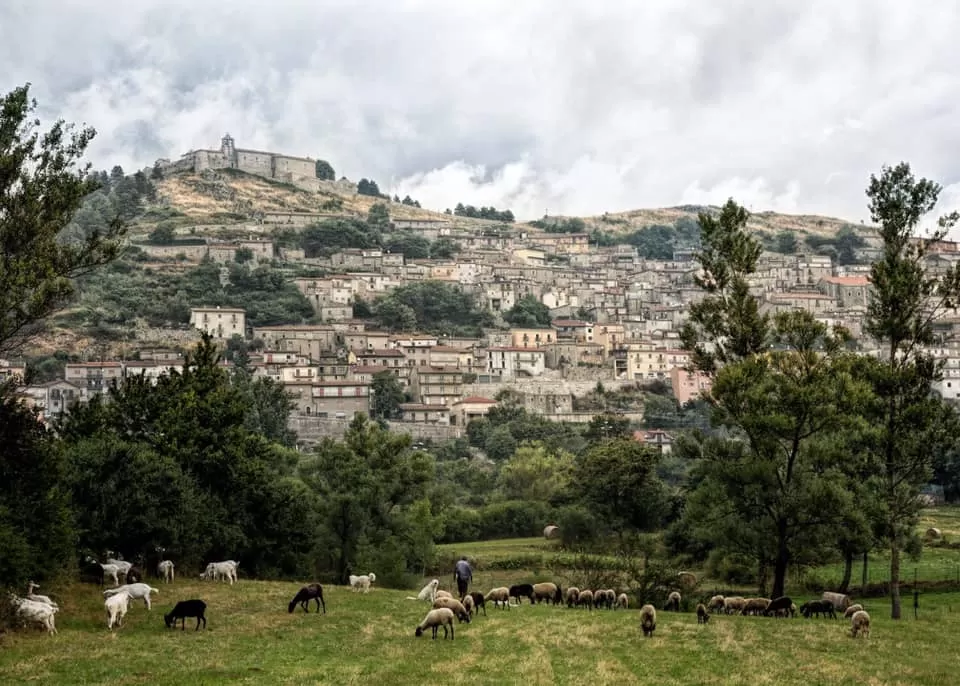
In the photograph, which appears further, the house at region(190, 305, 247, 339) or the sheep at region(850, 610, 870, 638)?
the house at region(190, 305, 247, 339)

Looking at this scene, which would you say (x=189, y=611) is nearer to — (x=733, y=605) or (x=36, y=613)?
(x=36, y=613)

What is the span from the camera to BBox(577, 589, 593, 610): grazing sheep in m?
24.7

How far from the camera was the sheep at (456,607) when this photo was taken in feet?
65.8

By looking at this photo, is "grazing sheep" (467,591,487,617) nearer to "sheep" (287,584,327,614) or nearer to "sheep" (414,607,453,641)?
"sheep" (287,584,327,614)

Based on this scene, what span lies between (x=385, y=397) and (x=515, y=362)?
22.6 metres

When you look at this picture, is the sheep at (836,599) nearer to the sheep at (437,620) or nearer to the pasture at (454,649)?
the pasture at (454,649)

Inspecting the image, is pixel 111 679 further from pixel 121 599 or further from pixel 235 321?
pixel 235 321

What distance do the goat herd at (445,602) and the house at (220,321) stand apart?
311ft

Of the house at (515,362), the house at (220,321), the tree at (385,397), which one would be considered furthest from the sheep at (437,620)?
the house at (220,321)

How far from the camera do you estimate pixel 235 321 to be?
391 feet

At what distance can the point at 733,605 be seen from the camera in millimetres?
24422

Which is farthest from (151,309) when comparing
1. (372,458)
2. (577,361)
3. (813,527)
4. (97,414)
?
(813,527)

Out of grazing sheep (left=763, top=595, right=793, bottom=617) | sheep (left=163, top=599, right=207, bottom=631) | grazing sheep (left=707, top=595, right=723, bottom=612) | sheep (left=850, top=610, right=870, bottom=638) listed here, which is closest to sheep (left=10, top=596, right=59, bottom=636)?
sheep (left=163, top=599, right=207, bottom=631)

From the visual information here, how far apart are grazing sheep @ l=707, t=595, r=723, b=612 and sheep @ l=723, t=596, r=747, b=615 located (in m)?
0.14
